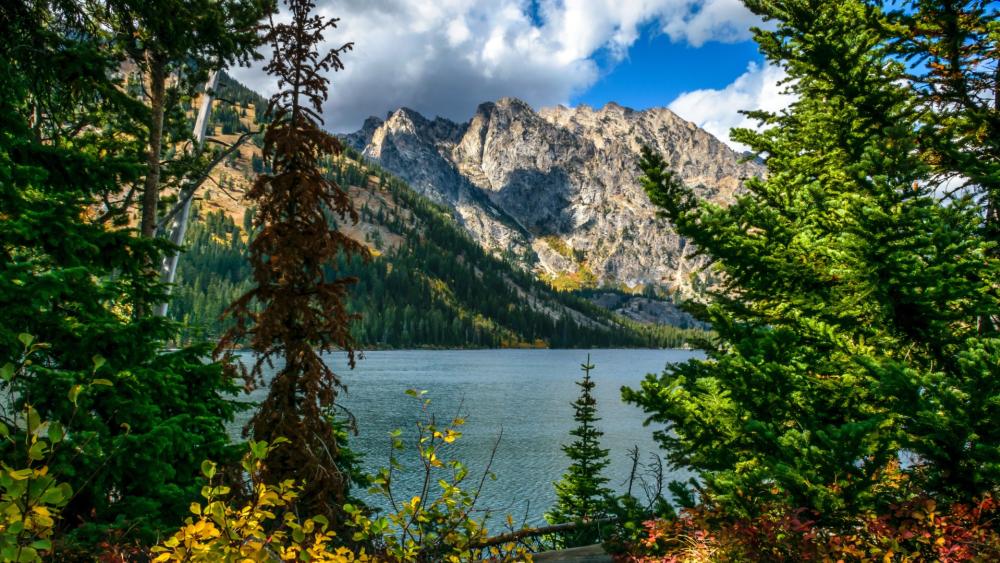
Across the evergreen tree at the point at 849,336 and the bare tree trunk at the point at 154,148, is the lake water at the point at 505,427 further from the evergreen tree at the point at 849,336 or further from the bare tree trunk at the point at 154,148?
the bare tree trunk at the point at 154,148

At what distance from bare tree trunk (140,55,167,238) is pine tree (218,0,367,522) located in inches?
201

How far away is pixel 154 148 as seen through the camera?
13047 mm

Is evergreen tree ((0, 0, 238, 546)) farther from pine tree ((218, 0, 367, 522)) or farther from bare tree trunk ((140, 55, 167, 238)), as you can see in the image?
bare tree trunk ((140, 55, 167, 238))

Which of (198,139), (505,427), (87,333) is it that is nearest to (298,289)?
(87,333)

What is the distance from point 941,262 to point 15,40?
37.2 feet

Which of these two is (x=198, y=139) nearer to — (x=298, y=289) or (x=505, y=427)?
(x=298, y=289)

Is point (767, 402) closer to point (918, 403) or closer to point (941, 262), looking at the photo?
point (918, 403)

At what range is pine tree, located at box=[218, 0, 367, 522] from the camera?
834 centimetres

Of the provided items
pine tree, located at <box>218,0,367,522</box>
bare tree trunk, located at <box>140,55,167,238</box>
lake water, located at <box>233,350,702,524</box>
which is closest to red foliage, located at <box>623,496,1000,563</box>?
lake water, located at <box>233,350,702,524</box>

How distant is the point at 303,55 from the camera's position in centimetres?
909

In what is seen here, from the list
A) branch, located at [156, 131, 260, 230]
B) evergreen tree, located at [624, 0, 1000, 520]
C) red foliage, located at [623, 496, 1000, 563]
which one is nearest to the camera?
red foliage, located at [623, 496, 1000, 563]

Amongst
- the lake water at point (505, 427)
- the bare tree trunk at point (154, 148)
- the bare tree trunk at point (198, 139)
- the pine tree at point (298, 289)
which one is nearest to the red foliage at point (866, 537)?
the lake water at point (505, 427)

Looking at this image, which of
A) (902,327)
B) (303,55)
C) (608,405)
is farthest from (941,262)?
(608,405)

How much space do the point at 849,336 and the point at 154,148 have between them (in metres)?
14.8
